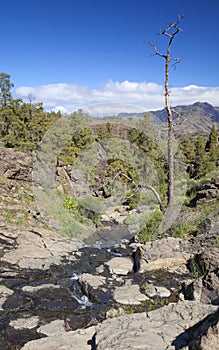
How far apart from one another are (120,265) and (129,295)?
2.56 metres

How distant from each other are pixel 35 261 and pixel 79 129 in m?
14.1

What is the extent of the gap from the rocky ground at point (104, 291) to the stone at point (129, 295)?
0.03m

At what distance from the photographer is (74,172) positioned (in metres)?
24.7

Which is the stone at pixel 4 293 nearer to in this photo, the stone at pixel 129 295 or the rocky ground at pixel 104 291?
the rocky ground at pixel 104 291

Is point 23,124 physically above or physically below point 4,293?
above

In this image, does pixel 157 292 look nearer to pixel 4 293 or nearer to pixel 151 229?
pixel 4 293

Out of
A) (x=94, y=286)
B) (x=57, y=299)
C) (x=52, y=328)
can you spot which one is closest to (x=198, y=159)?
(x=94, y=286)

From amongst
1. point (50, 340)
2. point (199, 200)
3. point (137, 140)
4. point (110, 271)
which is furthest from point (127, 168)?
point (50, 340)

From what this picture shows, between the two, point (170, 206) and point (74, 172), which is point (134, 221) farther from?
point (74, 172)

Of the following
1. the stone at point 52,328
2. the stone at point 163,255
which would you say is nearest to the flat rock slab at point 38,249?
the stone at point 163,255

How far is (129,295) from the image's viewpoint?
31.8 ft

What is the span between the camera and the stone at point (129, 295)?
9336 millimetres

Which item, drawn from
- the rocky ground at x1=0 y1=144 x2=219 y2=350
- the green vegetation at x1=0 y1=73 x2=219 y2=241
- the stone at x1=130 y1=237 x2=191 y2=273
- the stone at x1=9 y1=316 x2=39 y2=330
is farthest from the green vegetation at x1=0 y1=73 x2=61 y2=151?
the stone at x1=9 y1=316 x2=39 y2=330

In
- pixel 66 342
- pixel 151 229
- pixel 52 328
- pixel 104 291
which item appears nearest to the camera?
pixel 66 342
